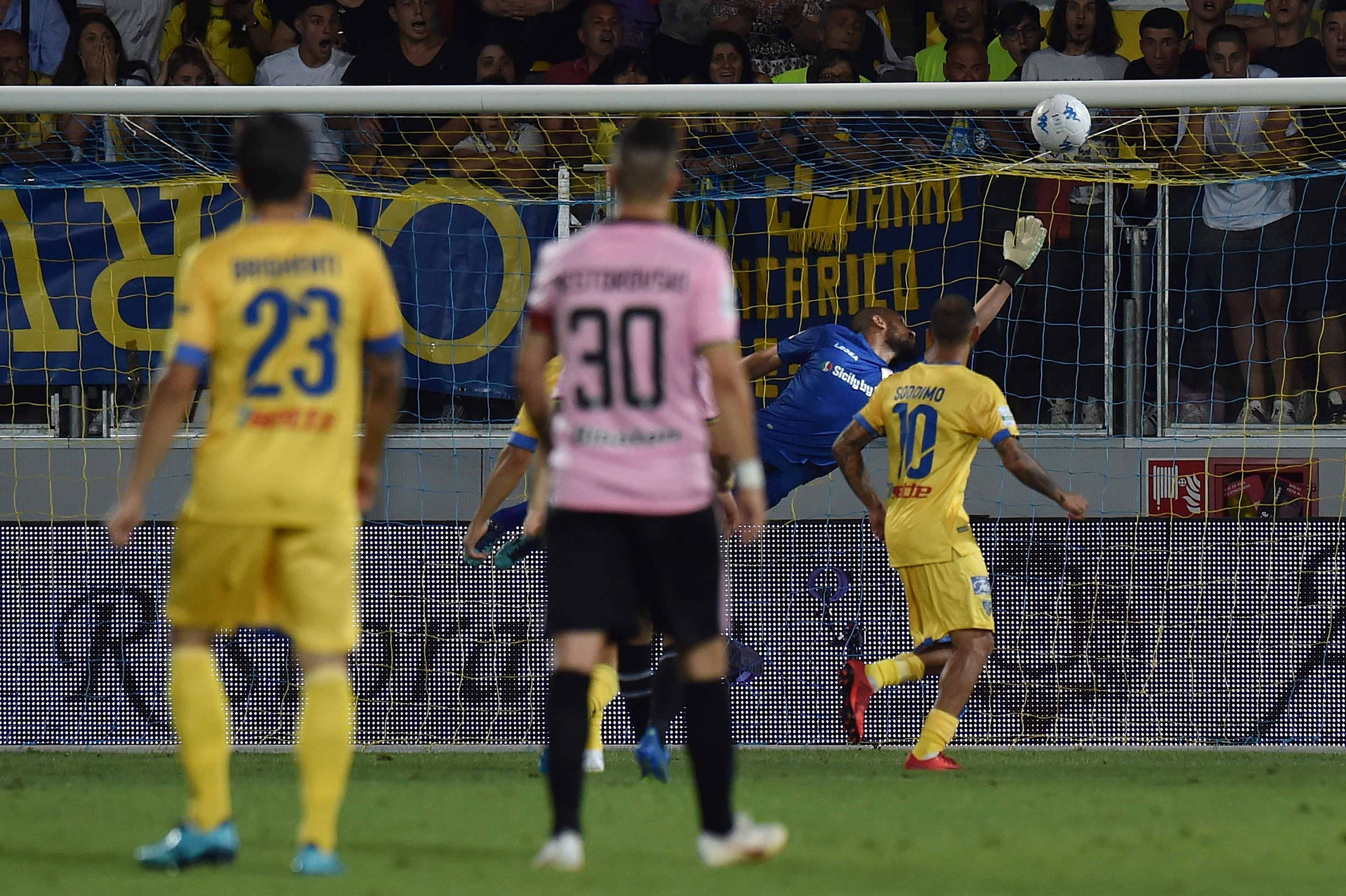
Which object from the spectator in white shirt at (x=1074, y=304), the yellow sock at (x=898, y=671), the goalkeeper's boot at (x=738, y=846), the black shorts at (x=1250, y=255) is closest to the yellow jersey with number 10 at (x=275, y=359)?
the goalkeeper's boot at (x=738, y=846)

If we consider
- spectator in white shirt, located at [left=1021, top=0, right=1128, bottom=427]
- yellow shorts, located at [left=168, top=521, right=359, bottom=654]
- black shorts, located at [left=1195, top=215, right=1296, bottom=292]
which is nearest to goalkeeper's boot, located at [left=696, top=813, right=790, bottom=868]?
yellow shorts, located at [left=168, top=521, right=359, bottom=654]

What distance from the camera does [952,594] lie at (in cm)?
733

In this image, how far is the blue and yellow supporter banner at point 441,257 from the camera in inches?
399

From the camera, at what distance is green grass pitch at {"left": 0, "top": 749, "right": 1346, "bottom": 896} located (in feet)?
13.2

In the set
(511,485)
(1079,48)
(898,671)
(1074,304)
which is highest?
(1079,48)

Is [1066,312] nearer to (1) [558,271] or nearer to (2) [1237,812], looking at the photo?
(2) [1237,812]

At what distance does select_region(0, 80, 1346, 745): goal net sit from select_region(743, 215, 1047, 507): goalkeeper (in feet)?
0.39

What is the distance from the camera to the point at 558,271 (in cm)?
420

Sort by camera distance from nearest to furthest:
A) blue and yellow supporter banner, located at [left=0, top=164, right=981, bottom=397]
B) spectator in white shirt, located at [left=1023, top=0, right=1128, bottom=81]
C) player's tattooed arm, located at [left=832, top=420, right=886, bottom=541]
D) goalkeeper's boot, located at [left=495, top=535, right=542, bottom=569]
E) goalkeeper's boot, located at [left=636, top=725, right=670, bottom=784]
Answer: goalkeeper's boot, located at [left=636, top=725, right=670, bottom=784], player's tattooed arm, located at [left=832, top=420, right=886, bottom=541], goalkeeper's boot, located at [left=495, top=535, right=542, bottom=569], blue and yellow supporter banner, located at [left=0, top=164, right=981, bottom=397], spectator in white shirt, located at [left=1023, top=0, right=1128, bottom=81]

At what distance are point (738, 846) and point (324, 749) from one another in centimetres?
99

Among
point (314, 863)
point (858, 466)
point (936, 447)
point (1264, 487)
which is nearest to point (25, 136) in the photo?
point (858, 466)

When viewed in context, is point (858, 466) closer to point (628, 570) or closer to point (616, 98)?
point (616, 98)

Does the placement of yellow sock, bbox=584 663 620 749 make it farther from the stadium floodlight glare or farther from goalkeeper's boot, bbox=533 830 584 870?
the stadium floodlight glare

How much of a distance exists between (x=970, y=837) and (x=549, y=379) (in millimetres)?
2977
